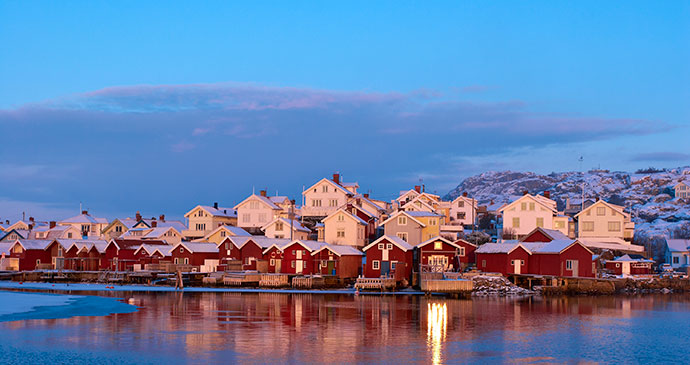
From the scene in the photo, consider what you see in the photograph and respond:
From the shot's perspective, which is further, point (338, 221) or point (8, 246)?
point (8, 246)

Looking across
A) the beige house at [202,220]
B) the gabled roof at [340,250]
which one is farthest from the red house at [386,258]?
the beige house at [202,220]

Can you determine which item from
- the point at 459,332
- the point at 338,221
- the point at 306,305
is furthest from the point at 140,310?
the point at 338,221

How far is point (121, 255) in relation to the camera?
90.9 meters

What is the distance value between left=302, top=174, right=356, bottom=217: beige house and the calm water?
4591 centimetres

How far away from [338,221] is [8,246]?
50.6 m

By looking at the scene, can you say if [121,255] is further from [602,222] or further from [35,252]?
[602,222]

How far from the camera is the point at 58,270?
3597 inches

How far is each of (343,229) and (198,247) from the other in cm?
1668

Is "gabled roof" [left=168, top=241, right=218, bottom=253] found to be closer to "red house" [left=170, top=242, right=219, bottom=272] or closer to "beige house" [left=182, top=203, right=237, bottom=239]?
"red house" [left=170, top=242, right=219, bottom=272]

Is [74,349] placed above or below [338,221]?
below

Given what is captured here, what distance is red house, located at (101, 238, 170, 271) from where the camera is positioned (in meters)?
90.2

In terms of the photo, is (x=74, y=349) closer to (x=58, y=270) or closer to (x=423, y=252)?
(x=423, y=252)

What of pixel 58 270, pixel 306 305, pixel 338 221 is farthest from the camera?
pixel 58 270

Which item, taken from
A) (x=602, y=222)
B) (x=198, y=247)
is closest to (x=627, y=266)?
(x=602, y=222)
